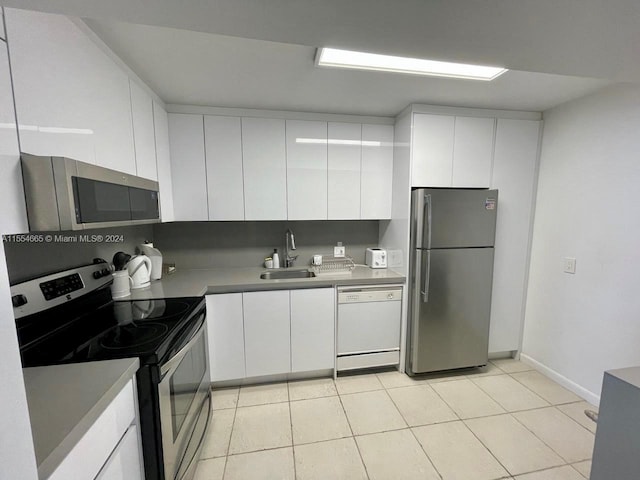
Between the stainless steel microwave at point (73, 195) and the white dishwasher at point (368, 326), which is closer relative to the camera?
the stainless steel microwave at point (73, 195)

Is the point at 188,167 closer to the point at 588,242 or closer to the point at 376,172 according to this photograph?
the point at 376,172

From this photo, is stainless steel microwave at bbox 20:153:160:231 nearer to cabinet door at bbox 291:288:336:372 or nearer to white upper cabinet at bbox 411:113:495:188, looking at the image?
cabinet door at bbox 291:288:336:372

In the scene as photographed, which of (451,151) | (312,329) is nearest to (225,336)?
(312,329)

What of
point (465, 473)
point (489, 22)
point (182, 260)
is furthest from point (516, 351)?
point (182, 260)

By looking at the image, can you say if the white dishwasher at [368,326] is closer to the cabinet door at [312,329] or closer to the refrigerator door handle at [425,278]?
the cabinet door at [312,329]

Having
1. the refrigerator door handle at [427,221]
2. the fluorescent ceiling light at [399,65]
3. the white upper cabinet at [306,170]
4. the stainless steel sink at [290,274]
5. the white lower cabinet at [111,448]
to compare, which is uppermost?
→ the fluorescent ceiling light at [399,65]

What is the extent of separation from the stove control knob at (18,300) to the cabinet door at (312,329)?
148 cm

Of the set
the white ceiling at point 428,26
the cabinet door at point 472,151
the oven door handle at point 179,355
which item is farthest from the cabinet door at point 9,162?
the cabinet door at point 472,151

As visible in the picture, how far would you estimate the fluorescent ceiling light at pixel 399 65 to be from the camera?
1.46 metres

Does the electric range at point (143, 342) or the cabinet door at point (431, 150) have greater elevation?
the cabinet door at point (431, 150)

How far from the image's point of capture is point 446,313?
2.26 metres

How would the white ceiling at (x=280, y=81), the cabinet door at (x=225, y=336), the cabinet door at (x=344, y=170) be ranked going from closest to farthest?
1. the white ceiling at (x=280, y=81)
2. the cabinet door at (x=225, y=336)
3. the cabinet door at (x=344, y=170)

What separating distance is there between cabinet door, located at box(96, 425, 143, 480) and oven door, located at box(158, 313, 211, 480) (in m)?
0.09

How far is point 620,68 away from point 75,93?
1916 mm
